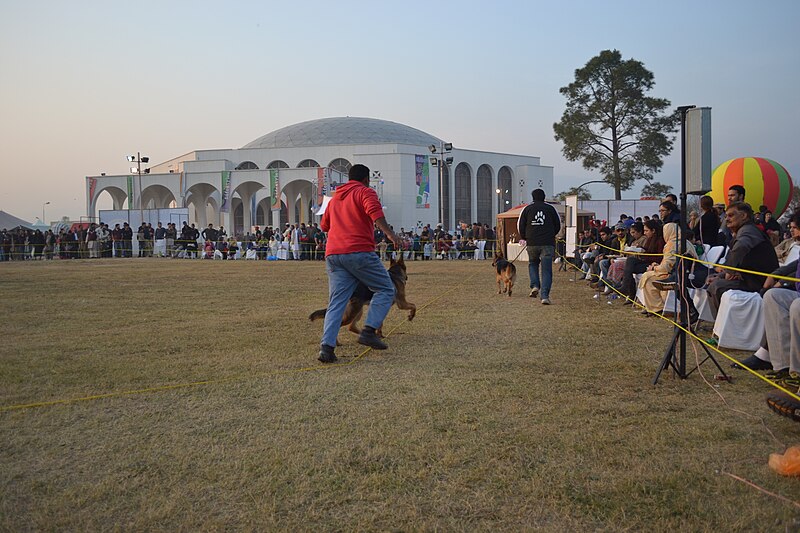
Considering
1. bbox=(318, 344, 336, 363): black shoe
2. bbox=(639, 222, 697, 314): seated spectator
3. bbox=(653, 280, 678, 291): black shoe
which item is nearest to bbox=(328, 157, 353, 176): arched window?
bbox=(639, 222, 697, 314): seated spectator

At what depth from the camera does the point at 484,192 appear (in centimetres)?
6675

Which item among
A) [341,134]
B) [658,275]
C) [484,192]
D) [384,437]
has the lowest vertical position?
[384,437]

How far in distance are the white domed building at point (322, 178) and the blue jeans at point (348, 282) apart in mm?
34178

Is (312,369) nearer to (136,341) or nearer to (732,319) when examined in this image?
(136,341)

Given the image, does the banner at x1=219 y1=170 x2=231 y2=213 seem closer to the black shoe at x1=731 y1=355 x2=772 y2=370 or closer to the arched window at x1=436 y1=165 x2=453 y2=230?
the arched window at x1=436 y1=165 x2=453 y2=230

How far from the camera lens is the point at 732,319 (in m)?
6.23

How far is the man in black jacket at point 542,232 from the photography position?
10750 mm

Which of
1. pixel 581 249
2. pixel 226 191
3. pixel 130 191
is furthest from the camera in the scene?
pixel 130 191

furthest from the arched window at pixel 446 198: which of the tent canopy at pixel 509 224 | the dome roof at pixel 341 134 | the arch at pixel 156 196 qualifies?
the tent canopy at pixel 509 224

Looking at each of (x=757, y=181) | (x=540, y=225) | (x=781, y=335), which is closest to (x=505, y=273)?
(x=540, y=225)

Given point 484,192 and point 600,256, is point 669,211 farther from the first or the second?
point 484,192

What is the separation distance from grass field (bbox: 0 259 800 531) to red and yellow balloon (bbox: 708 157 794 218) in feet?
41.7

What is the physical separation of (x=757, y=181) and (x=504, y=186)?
51.1 m

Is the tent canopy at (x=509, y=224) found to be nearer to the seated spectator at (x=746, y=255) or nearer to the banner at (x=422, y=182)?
the seated spectator at (x=746, y=255)
